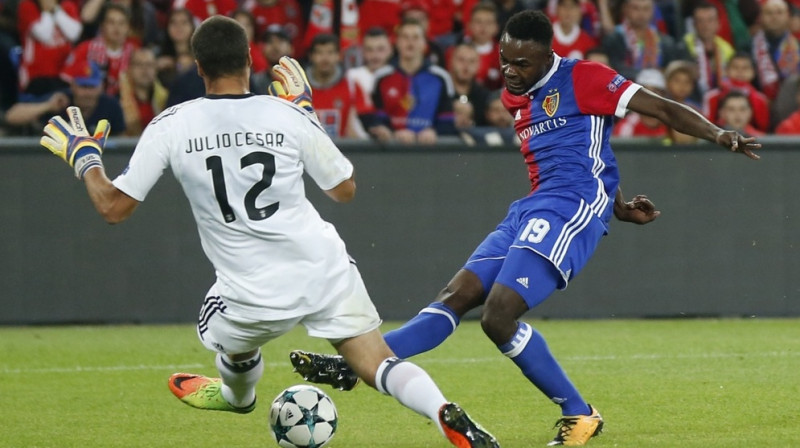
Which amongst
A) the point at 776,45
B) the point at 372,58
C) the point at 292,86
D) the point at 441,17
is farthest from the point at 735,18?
the point at 292,86

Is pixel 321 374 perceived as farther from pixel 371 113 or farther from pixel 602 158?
pixel 371 113

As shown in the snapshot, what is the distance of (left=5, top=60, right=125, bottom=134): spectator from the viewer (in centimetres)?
1188

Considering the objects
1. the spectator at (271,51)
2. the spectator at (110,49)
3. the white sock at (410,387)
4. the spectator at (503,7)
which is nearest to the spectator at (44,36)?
the spectator at (110,49)

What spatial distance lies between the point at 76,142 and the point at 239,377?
1339 millimetres

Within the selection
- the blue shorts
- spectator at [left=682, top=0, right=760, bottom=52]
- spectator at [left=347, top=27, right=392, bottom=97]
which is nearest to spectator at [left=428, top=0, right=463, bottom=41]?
spectator at [left=347, top=27, right=392, bottom=97]

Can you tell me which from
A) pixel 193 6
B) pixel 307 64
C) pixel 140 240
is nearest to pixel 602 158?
pixel 140 240

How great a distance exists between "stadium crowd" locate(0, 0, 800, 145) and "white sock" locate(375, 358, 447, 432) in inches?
254

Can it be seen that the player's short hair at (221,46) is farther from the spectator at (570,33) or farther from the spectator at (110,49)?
the spectator at (570,33)

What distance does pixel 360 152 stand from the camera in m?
11.4

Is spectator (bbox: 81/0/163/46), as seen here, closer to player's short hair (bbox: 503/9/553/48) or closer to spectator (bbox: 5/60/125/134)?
spectator (bbox: 5/60/125/134)

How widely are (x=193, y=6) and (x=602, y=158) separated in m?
Result: 7.68

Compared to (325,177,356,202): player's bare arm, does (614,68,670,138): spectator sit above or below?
below

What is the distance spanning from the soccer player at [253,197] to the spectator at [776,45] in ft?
30.4

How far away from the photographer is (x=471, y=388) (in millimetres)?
8062
